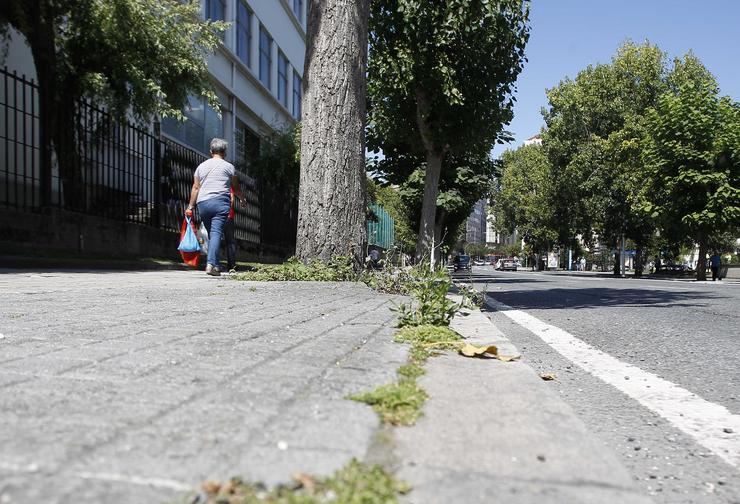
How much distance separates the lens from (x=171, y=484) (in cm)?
117

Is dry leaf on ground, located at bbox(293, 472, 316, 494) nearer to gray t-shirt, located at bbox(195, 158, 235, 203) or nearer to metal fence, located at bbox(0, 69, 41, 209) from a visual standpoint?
gray t-shirt, located at bbox(195, 158, 235, 203)

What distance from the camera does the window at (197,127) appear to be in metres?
18.3

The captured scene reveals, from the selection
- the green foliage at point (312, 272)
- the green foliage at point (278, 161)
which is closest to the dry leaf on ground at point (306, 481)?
the green foliage at point (312, 272)

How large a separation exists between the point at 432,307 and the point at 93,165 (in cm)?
878

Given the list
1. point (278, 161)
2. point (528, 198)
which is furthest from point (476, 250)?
point (278, 161)

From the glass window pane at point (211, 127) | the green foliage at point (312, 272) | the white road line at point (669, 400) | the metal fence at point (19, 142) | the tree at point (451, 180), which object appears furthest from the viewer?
the tree at point (451, 180)

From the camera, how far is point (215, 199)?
8.28m

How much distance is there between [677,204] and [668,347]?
30565 millimetres

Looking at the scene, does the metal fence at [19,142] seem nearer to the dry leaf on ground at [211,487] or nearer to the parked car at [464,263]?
the parked car at [464,263]

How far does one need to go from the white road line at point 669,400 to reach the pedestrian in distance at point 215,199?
5.00 meters

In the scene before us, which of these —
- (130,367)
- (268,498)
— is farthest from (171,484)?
(130,367)

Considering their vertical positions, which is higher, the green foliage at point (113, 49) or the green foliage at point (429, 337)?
the green foliage at point (113, 49)

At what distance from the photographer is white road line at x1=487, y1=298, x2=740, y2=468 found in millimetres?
2441

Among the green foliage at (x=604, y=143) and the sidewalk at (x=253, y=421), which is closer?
the sidewalk at (x=253, y=421)
